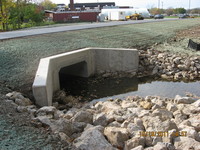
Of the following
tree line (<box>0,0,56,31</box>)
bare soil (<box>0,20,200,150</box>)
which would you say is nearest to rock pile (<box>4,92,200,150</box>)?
bare soil (<box>0,20,200,150</box>)

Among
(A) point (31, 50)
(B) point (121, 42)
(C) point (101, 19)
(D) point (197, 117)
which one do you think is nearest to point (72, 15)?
(C) point (101, 19)

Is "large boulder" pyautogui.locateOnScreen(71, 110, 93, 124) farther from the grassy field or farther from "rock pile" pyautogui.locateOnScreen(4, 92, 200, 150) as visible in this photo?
the grassy field

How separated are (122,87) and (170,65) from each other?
367 centimetres

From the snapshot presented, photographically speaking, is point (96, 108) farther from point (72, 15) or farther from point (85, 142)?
point (72, 15)

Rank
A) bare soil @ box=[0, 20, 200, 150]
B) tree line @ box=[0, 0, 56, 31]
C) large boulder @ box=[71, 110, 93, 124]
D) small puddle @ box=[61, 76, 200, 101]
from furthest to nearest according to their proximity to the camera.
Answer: tree line @ box=[0, 0, 56, 31] < small puddle @ box=[61, 76, 200, 101] < large boulder @ box=[71, 110, 93, 124] < bare soil @ box=[0, 20, 200, 150]

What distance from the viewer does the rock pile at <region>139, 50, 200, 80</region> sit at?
488 inches

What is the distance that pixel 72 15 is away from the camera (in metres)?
46.5

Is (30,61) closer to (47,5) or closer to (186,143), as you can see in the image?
(186,143)

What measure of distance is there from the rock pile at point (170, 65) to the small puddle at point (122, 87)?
2.40 feet

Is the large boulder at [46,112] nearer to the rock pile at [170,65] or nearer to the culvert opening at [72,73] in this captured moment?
the culvert opening at [72,73]

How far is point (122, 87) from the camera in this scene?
36.9 ft

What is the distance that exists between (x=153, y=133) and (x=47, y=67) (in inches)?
197

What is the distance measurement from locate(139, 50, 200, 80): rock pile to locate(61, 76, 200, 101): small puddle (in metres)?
0.73
